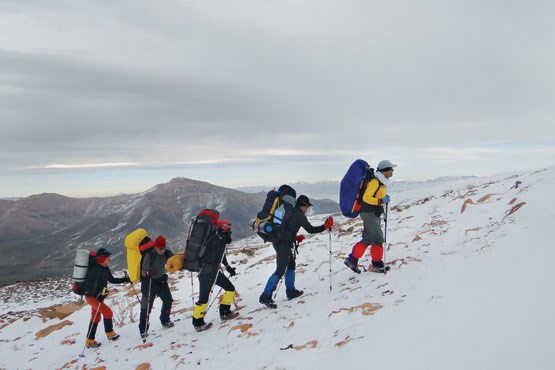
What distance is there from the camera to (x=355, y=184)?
8531mm

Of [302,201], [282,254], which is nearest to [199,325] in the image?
[282,254]

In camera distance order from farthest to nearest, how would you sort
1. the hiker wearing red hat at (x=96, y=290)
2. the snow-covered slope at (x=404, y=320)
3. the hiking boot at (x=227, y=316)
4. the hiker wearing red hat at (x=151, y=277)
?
1. the hiker wearing red hat at (x=96, y=290)
2. the hiker wearing red hat at (x=151, y=277)
3. the hiking boot at (x=227, y=316)
4. the snow-covered slope at (x=404, y=320)

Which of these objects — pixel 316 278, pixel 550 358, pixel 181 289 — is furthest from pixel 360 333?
pixel 181 289

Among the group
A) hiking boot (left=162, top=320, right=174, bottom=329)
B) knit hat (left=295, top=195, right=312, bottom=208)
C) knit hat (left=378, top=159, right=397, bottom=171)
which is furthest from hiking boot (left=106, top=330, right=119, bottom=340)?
knit hat (left=378, top=159, right=397, bottom=171)

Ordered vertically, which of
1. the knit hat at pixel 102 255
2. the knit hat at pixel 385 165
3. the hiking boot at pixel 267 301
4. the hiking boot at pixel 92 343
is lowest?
the hiking boot at pixel 92 343

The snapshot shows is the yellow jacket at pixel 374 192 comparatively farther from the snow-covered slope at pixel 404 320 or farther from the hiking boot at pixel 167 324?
the hiking boot at pixel 167 324

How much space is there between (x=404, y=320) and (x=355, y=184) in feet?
13.1

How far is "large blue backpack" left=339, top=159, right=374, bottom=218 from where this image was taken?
27.8ft

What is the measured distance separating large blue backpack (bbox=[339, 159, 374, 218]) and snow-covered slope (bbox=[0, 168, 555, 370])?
1.89 m

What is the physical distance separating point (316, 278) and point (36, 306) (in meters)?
30.0

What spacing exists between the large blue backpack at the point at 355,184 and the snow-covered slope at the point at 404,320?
1891 millimetres

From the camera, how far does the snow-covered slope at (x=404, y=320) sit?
394 cm

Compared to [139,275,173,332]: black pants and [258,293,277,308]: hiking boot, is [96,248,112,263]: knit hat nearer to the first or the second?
[139,275,173,332]: black pants

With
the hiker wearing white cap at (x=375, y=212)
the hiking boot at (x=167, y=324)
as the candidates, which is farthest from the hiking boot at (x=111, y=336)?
the hiker wearing white cap at (x=375, y=212)
